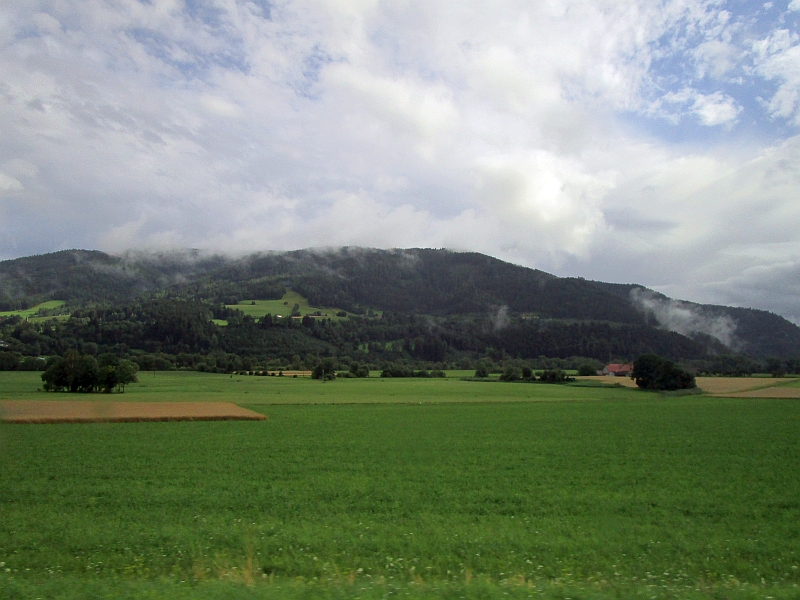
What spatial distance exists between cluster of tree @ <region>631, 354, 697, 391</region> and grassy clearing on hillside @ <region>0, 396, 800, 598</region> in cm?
Result: 6361

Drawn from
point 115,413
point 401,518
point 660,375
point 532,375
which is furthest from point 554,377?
point 401,518

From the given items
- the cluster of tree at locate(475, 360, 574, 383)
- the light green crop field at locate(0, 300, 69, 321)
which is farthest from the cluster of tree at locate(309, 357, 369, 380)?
the light green crop field at locate(0, 300, 69, 321)

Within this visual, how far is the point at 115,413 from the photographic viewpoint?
141 feet

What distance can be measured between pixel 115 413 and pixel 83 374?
3354cm

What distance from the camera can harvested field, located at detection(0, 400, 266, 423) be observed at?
39.0m

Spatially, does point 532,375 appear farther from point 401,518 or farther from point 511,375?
point 401,518

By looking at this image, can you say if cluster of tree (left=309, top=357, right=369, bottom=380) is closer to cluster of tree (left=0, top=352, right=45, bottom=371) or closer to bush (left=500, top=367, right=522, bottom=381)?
bush (left=500, top=367, right=522, bottom=381)

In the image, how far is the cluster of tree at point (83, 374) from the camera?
69.2 m

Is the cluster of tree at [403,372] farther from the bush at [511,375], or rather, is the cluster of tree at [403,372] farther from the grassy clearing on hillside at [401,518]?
the grassy clearing on hillside at [401,518]

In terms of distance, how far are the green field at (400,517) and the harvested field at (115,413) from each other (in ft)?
32.2

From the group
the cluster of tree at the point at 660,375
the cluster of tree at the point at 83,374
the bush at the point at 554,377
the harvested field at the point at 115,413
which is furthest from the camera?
the bush at the point at 554,377

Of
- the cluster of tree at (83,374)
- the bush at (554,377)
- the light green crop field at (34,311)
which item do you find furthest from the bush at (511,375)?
the light green crop field at (34,311)

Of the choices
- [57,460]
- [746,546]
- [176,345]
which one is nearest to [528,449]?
[746,546]

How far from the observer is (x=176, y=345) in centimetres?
13738
